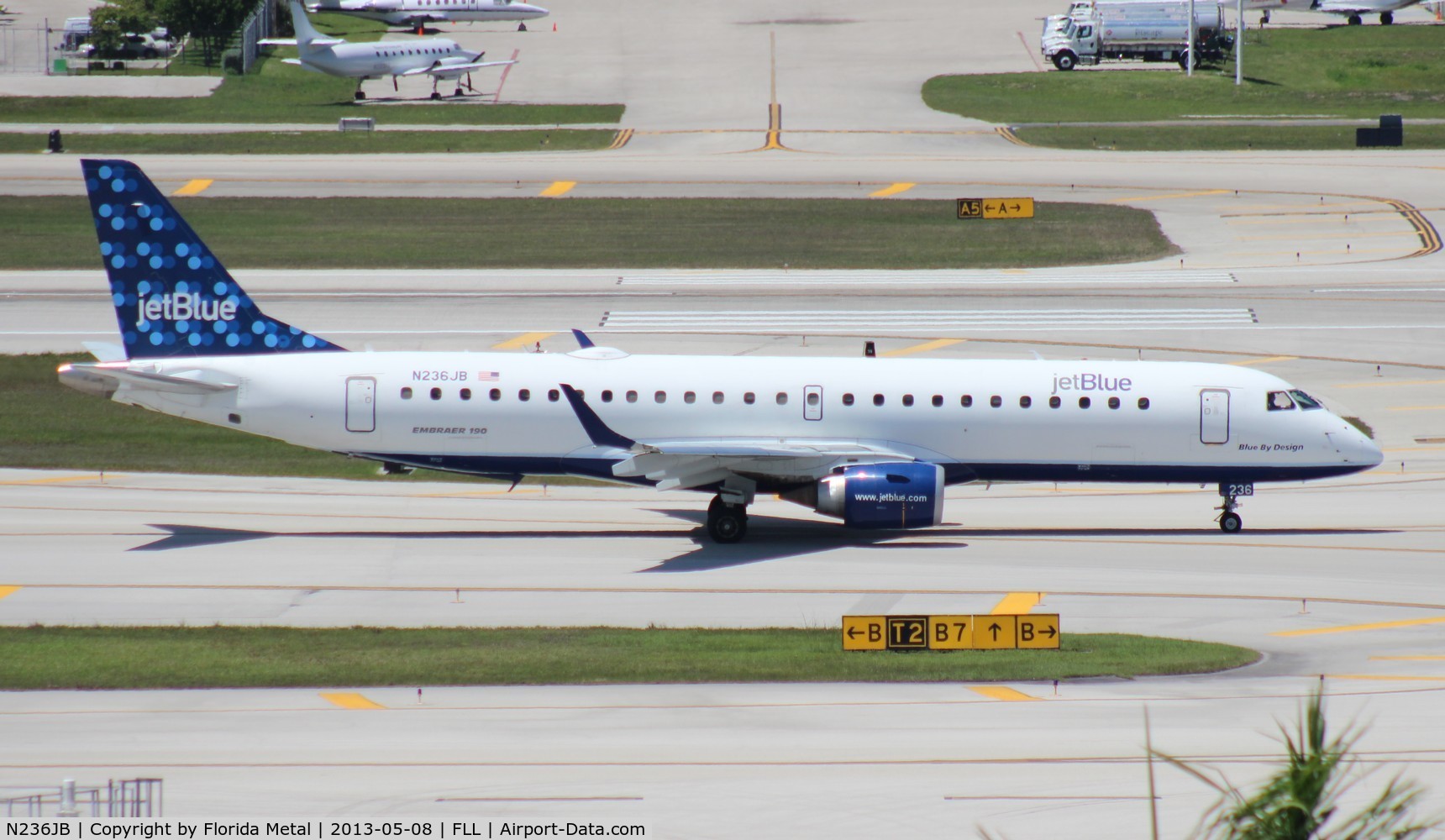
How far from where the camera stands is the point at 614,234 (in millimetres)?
62156

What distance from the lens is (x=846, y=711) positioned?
20.8 metres

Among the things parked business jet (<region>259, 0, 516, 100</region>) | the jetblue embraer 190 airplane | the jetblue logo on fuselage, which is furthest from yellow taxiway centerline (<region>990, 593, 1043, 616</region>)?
parked business jet (<region>259, 0, 516, 100</region>)

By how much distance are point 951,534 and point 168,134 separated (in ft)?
198

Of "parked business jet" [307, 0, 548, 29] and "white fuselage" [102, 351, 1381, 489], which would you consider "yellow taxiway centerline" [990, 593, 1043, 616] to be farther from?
"parked business jet" [307, 0, 548, 29]

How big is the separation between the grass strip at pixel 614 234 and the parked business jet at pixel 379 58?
27932 mm

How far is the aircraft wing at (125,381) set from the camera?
30547 mm

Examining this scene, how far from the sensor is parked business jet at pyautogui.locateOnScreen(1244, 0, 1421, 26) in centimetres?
11544

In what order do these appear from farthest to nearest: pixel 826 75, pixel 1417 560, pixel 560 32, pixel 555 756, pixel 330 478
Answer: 1. pixel 560 32
2. pixel 826 75
3. pixel 330 478
4. pixel 1417 560
5. pixel 555 756

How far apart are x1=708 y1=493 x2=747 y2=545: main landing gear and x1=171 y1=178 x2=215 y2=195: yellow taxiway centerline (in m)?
44.1

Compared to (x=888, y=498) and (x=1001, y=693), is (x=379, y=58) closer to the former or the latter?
(x=888, y=498)

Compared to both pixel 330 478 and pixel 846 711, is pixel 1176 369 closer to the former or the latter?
pixel 846 711

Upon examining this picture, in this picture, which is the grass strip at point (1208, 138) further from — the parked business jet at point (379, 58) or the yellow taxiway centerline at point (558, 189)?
the parked business jet at point (379, 58)

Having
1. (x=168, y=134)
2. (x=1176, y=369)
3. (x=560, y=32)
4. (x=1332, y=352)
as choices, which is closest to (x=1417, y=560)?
(x=1176, y=369)

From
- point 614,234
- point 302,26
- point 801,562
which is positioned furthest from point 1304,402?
point 302,26
